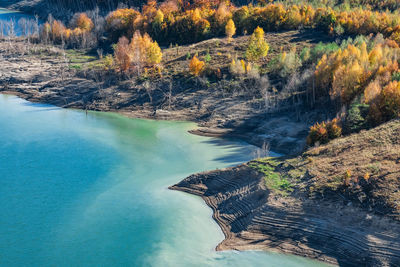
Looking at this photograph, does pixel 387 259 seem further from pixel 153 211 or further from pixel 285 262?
pixel 153 211

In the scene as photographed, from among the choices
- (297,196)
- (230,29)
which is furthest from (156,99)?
(297,196)

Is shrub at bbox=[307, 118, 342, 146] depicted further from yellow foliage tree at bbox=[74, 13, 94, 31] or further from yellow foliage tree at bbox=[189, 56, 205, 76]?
yellow foliage tree at bbox=[74, 13, 94, 31]

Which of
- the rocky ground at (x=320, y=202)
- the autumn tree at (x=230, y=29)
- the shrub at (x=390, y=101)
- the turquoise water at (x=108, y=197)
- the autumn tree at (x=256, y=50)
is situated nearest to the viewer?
the rocky ground at (x=320, y=202)

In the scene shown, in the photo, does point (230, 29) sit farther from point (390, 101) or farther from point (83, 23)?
point (83, 23)

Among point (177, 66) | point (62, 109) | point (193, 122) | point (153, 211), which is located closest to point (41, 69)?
point (62, 109)

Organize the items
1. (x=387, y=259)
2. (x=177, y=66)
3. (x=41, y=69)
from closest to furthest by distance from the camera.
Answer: (x=387, y=259)
(x=177, y=66)
(x=41, y=69)

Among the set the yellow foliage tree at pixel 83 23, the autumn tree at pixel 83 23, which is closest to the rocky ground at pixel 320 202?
the autumn tree at pixel 83 23

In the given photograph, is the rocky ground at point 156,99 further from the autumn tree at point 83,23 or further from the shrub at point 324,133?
the autumn tree at point 83,23

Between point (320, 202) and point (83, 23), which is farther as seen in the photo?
point (83, 23)

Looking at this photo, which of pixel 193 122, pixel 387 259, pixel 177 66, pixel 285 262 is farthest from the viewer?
pixel 177 66
